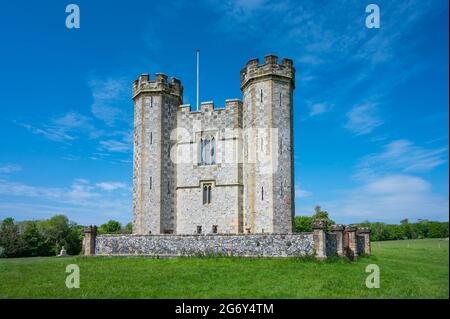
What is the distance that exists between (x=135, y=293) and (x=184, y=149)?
17.8m

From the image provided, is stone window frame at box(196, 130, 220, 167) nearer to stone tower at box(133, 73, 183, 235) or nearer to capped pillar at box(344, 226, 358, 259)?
stone tower at box(133, 73, 183, 235)

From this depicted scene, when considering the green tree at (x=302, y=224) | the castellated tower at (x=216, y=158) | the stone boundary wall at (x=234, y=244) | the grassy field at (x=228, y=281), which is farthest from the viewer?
the green tree at (x=302, y=224)

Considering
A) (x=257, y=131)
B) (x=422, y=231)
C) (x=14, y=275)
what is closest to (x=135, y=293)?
(x=14, y=275)

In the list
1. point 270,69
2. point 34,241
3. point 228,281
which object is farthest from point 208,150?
point 34,241

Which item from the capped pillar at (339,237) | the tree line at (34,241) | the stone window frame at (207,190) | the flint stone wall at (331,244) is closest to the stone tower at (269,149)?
the stone window frame at (207,190)

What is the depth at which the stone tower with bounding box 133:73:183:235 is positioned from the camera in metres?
27.7

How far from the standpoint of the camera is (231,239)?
22.2 m

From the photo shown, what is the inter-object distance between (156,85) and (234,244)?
14477 millimetres

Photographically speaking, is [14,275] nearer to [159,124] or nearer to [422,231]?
[159,124]

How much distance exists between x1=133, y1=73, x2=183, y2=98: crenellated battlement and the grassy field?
14.2 m

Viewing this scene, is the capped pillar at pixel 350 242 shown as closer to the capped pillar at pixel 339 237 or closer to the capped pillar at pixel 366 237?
the capped pillar at pixel 339 237

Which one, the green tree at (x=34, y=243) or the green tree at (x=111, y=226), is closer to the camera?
the green tree at (x=34, y=243)

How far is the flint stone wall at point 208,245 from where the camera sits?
67.8 feet

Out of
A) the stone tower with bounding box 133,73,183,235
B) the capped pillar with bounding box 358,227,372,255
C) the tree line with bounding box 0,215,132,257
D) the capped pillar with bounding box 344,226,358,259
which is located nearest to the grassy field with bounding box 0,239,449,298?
the capped pillar with bounding box 344,226,358,259
